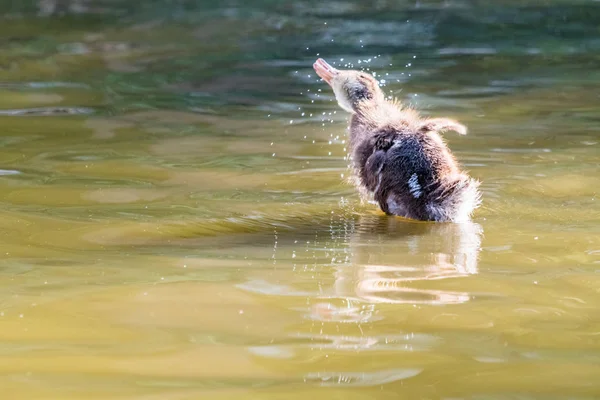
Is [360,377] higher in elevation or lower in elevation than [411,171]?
lower

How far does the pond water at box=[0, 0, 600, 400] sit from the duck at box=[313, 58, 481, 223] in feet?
0.40

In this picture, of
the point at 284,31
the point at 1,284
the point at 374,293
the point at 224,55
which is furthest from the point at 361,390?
the point at 284,31

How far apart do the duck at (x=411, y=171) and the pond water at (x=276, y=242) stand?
0.12m

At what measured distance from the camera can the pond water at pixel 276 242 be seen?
3.45 metres

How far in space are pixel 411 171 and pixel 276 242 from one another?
1.01 meters

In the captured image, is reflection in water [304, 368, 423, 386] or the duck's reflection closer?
reflection in water [304, 368, 423, 386]

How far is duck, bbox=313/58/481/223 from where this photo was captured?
5.98m

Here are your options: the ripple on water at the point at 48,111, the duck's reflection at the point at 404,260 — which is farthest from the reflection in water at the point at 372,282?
the ripple on water at the point at 48,111

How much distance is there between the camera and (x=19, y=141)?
8695 millimetres

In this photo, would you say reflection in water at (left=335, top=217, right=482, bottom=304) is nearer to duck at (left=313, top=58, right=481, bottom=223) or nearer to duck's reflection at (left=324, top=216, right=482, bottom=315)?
duck's reflection at (left=324, top=216, right=482, bottom=315)

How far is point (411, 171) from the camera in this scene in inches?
239

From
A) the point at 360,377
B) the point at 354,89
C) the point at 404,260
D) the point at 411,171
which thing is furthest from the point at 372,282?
the point at 354,89

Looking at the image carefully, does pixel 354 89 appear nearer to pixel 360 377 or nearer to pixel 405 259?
pixel 405 259

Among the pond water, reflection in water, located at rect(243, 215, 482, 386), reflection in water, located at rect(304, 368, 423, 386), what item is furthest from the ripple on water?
reflection in water, located at rect(304, 368, 423, 386)
